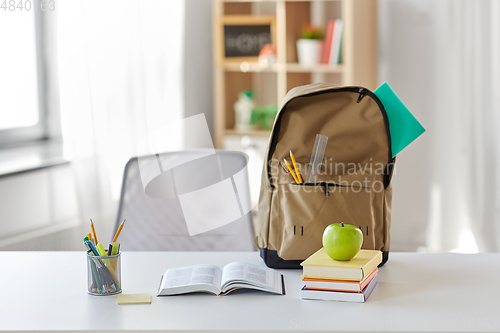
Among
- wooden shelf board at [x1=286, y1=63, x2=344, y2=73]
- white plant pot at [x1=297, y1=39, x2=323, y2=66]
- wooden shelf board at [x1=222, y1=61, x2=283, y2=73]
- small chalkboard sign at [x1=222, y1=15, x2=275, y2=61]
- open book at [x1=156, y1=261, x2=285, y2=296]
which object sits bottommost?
open book at [x1=156, y1=261, x2=285, y2=296]

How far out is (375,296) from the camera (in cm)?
99

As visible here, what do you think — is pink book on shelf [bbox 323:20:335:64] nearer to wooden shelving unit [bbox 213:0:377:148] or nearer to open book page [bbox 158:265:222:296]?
wooden shelving unit [bbox 213:0:377:148]

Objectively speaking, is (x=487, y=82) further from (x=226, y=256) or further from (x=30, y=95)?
(x=30, y=95)

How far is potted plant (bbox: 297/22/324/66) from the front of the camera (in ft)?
9.06

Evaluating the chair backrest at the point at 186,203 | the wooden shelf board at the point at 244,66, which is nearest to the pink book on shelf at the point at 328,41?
the wooden shelf board at the point at 244,66

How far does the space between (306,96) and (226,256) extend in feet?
1.40

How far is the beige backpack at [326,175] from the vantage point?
3.69 feet

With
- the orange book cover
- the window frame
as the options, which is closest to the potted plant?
the window frame

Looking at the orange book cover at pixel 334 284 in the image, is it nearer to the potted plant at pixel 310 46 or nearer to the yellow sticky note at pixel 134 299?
the yellow sticky note at pixel 134 299

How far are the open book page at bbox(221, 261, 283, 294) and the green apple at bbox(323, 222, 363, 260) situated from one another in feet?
0.41

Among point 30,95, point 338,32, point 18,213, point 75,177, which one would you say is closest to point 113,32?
point 30,95

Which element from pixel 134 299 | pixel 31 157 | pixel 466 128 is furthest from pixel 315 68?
pixel 134 299

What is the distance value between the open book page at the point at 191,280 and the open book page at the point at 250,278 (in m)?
0.02

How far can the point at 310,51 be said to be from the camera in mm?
2766
